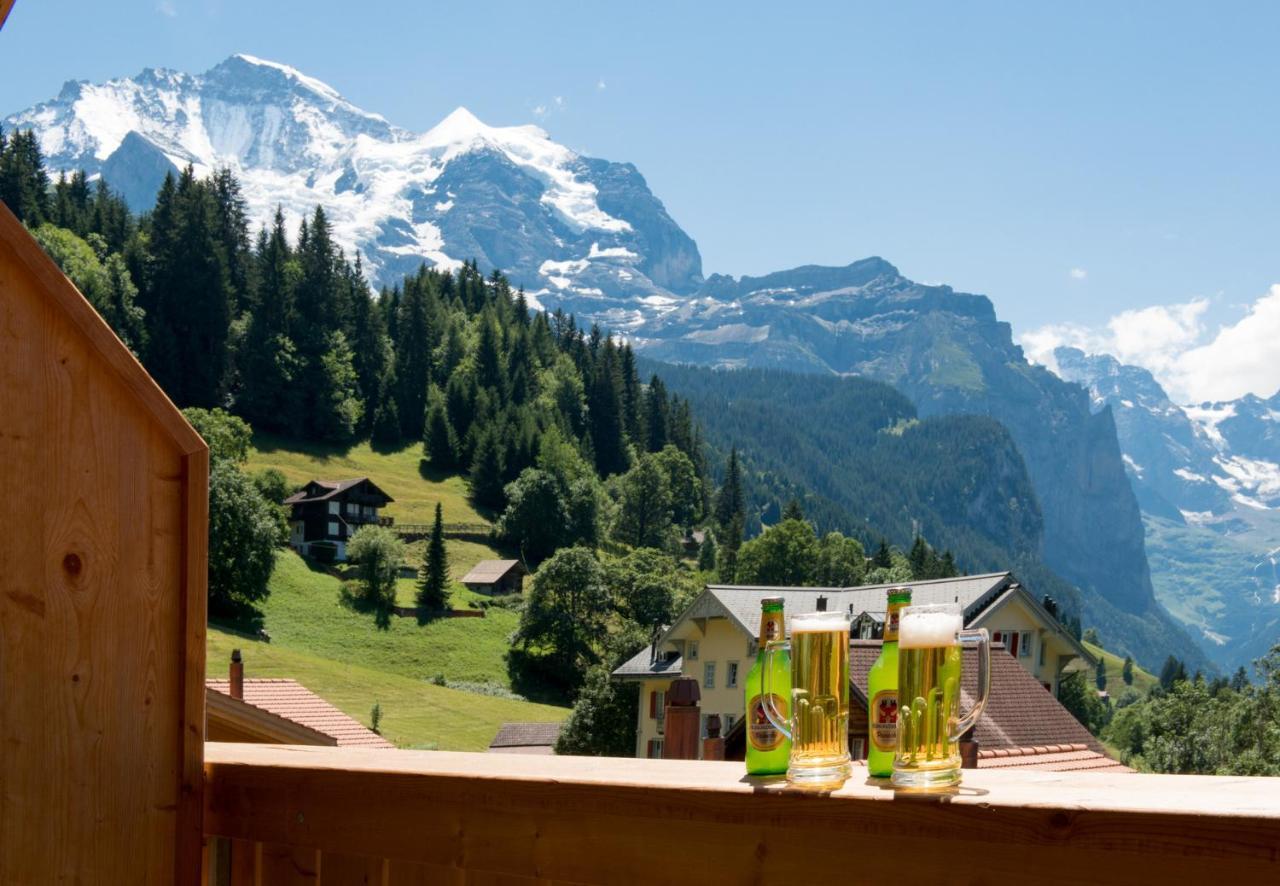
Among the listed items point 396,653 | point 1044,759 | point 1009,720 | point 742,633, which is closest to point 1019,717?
point 1009,720

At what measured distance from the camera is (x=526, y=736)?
143 ft

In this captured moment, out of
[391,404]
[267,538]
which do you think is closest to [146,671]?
[267,538]

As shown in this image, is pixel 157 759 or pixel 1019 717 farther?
pixel 1019 717

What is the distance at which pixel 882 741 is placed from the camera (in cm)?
190

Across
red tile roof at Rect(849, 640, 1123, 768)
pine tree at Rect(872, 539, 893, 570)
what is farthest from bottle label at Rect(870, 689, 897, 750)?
pine tree at Rect(872, 539, 893, 570)

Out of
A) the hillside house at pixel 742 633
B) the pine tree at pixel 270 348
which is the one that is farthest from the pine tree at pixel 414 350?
the hillside house at pixel 742 633

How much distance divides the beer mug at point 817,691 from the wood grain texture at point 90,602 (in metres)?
1.16

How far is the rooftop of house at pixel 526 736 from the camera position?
4300 centimetres

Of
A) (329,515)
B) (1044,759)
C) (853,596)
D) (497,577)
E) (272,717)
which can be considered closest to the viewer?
(272,717)

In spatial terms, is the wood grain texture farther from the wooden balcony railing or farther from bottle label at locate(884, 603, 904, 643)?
bottle label at locate(884, 603, 904, 643)

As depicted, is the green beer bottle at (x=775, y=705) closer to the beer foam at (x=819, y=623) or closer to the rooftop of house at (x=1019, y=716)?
the beer foam at (x=819, y=623)

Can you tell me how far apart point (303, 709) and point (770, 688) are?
50.2ft

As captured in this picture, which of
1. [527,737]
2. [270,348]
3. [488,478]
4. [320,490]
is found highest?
[270,348]

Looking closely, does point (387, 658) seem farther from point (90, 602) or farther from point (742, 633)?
point (90, 602)
